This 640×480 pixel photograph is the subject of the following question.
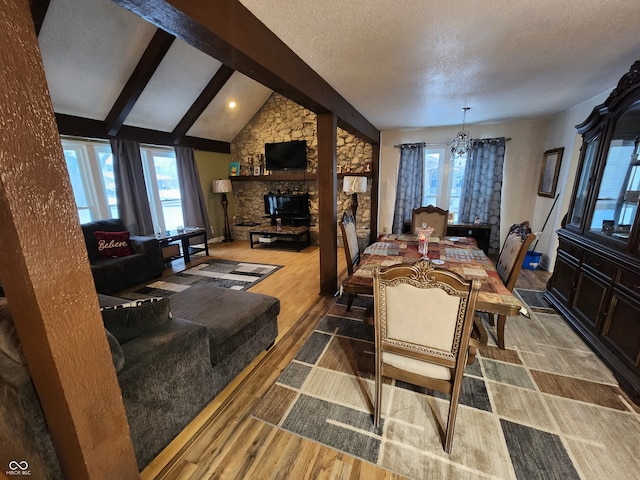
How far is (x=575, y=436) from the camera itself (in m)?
1.43

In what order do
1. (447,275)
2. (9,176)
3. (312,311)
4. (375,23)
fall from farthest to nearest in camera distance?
(312,311) → (375,23) → (447,275) → (9,176)

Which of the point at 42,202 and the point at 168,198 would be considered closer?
the point at 42,202

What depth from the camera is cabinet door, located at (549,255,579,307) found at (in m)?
2.53

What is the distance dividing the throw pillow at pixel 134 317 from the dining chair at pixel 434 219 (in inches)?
123

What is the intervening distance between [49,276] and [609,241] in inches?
132

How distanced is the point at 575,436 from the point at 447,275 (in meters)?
1.23

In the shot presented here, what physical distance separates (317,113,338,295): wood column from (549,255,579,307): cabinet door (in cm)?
229

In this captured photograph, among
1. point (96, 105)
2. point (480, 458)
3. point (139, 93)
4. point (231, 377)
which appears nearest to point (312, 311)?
point (231, 377)

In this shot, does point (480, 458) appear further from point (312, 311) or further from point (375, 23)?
point (375, 23)

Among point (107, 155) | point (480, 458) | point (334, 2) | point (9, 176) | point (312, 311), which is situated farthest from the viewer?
point (107, 155)

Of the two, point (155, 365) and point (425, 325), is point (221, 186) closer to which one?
point (155, 365)

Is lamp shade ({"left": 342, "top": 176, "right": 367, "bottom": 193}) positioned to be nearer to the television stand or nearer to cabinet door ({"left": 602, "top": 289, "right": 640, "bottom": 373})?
the television stand

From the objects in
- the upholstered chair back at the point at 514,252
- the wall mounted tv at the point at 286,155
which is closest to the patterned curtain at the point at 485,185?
the upholstered chair back at the point at 514,252

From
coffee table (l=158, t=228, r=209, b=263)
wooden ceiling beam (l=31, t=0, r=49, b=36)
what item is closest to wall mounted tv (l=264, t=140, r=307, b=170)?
coffee table (l=158, t=228, r=209, b=263)
